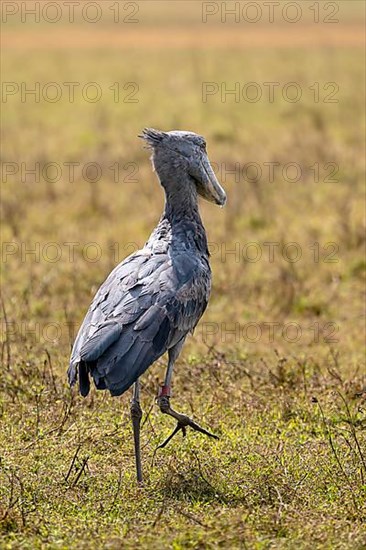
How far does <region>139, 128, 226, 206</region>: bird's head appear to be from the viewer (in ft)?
20.8

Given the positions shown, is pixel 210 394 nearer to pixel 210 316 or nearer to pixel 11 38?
pixel 210 316

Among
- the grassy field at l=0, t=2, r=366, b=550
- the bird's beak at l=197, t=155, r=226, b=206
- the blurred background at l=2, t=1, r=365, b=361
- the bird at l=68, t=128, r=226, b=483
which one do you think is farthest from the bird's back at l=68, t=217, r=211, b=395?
the blurred background at l=2, t=1, r=365, b=361

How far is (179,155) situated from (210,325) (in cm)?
269

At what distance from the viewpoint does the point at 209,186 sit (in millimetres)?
6406

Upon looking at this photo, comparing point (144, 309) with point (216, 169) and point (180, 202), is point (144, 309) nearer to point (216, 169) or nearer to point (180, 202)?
point (180, 202)

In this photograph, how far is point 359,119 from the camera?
16.7m

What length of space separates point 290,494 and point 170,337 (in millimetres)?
946

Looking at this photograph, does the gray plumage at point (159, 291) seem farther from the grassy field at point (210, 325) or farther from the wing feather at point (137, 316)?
the grassy field at point (210, 325)

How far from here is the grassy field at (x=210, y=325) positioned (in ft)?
17.4

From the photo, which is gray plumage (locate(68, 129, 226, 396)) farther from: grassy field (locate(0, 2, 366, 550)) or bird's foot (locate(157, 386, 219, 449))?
grassy field (locate(0, 2, 366, 550))

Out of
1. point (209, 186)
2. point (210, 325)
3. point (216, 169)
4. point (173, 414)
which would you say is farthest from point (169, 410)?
point (216, 169)

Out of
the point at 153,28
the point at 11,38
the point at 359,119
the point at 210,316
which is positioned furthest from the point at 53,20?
the point at 210,316

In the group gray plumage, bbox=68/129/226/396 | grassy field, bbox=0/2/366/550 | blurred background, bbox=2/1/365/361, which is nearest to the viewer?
grassy field, bbox=0/2/366/550

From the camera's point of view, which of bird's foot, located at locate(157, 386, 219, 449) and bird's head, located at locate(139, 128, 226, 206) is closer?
bird's foot, located at locate(157, 386, 219, 449)
